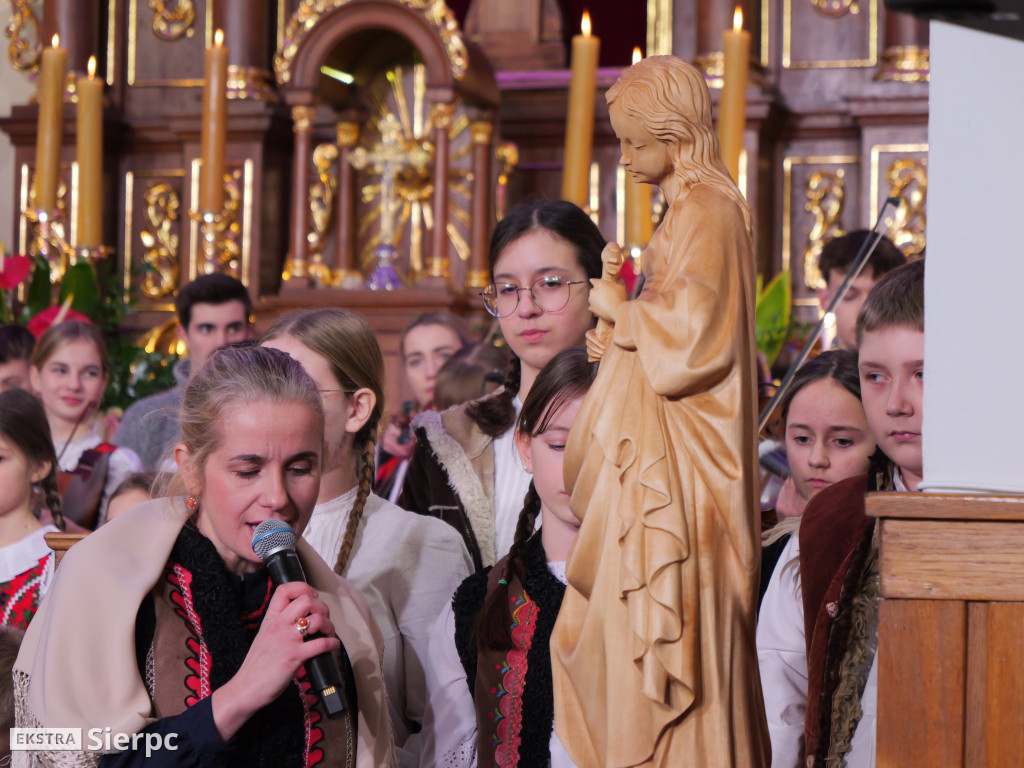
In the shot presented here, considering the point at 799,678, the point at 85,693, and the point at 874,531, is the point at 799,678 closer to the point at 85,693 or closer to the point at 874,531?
the point at 874,531

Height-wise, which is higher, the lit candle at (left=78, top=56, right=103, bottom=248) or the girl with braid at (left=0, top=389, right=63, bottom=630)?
the lit candle at (left=78, top=56, right=103, bottom=248)

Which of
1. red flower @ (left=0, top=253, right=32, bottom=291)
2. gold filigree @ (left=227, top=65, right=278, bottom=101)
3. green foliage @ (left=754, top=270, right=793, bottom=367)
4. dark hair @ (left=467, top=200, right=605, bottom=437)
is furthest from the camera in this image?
gold filigree @ (left=227, top=65, right=278, bottom=101)

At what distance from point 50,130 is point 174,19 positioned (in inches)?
68.3

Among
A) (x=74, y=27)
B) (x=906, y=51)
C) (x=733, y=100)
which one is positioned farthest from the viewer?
(x=74, y=27)

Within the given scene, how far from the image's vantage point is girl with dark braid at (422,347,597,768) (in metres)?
2.33

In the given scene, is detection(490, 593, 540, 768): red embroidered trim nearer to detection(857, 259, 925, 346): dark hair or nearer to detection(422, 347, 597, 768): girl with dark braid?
detection(422, 347, 597, 768): girl with dark braid

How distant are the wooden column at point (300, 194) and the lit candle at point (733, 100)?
2.22m

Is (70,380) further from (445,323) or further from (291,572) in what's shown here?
(291,572)

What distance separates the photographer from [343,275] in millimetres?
6090

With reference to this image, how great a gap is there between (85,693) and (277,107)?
486 centimetres

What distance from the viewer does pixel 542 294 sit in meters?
Answer: 2.84

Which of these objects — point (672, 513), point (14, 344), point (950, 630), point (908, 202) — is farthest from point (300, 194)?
point (950, 630)

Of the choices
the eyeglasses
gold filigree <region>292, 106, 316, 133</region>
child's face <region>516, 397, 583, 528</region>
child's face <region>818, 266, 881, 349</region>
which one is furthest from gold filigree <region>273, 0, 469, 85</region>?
child's face <region>516, 397, 583, 528</region>

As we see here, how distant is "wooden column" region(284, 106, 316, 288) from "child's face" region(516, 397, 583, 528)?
147 inches
